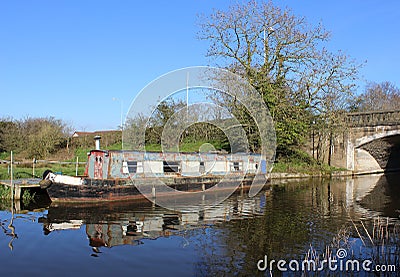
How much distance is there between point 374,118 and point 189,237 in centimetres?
2661

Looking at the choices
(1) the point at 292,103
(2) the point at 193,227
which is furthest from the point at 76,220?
(1) the point at 292,103

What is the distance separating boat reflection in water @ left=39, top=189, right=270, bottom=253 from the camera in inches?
419

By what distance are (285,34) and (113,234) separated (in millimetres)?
23564

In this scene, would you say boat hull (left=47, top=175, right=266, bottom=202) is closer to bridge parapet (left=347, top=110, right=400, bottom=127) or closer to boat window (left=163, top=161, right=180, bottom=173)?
boat window (left=163, top=161, right=180, bottom=173)

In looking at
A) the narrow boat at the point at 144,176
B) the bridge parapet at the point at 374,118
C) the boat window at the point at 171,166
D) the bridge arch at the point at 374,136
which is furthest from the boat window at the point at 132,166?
the bridge arch at the point at 374,136

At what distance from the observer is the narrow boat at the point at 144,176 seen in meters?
15.4

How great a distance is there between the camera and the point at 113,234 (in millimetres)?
10758

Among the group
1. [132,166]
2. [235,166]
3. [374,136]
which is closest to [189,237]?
[132,166]

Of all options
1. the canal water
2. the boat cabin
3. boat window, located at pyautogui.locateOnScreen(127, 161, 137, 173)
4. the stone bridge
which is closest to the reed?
the canal water

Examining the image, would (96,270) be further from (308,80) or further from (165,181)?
(308,80)

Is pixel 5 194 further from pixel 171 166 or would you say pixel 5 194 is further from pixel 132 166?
pixel 171 166

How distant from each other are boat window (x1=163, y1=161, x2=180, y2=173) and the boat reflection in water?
2897 millimetres

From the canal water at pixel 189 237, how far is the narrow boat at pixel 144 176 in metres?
0.73

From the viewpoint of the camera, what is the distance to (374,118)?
32250mm
